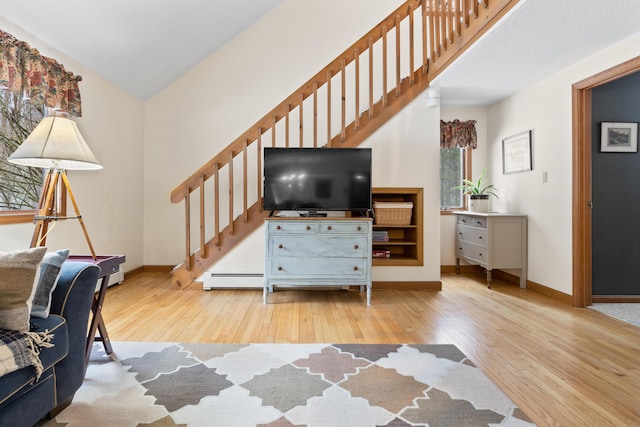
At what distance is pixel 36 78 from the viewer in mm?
2703

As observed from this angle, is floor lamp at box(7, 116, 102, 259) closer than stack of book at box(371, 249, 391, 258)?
Yes

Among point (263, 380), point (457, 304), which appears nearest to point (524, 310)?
point (457, 304)

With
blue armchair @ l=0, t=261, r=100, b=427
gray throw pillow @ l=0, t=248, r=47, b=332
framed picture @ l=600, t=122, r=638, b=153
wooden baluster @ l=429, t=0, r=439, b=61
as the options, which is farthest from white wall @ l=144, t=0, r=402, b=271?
gray throw pillow @ l=0, t=248, r=47, b=332

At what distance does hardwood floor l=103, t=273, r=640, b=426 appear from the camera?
172 cm

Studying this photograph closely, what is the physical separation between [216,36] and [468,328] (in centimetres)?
434

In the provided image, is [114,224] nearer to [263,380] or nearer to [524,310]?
[263,380]

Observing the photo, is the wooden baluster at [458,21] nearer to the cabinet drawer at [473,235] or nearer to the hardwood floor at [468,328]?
the cabinet drawer at [473,235]

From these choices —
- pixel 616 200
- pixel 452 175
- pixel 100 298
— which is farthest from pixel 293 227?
pixel 616 200

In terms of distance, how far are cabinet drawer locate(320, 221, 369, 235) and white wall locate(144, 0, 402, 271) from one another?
2.23 meters

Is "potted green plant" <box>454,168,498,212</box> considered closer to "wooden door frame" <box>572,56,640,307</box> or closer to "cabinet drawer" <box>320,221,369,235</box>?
"wooden door frame" <box>572,56,640,307</box>

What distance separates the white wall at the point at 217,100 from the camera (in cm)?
477

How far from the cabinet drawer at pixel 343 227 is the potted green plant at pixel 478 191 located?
194 centimetres

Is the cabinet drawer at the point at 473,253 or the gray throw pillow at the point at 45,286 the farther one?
the cabinet drawer at the point at 473,253

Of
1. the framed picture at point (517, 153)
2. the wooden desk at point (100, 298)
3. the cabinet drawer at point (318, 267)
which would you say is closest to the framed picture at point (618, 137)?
the framed picture at point (517, 153)
